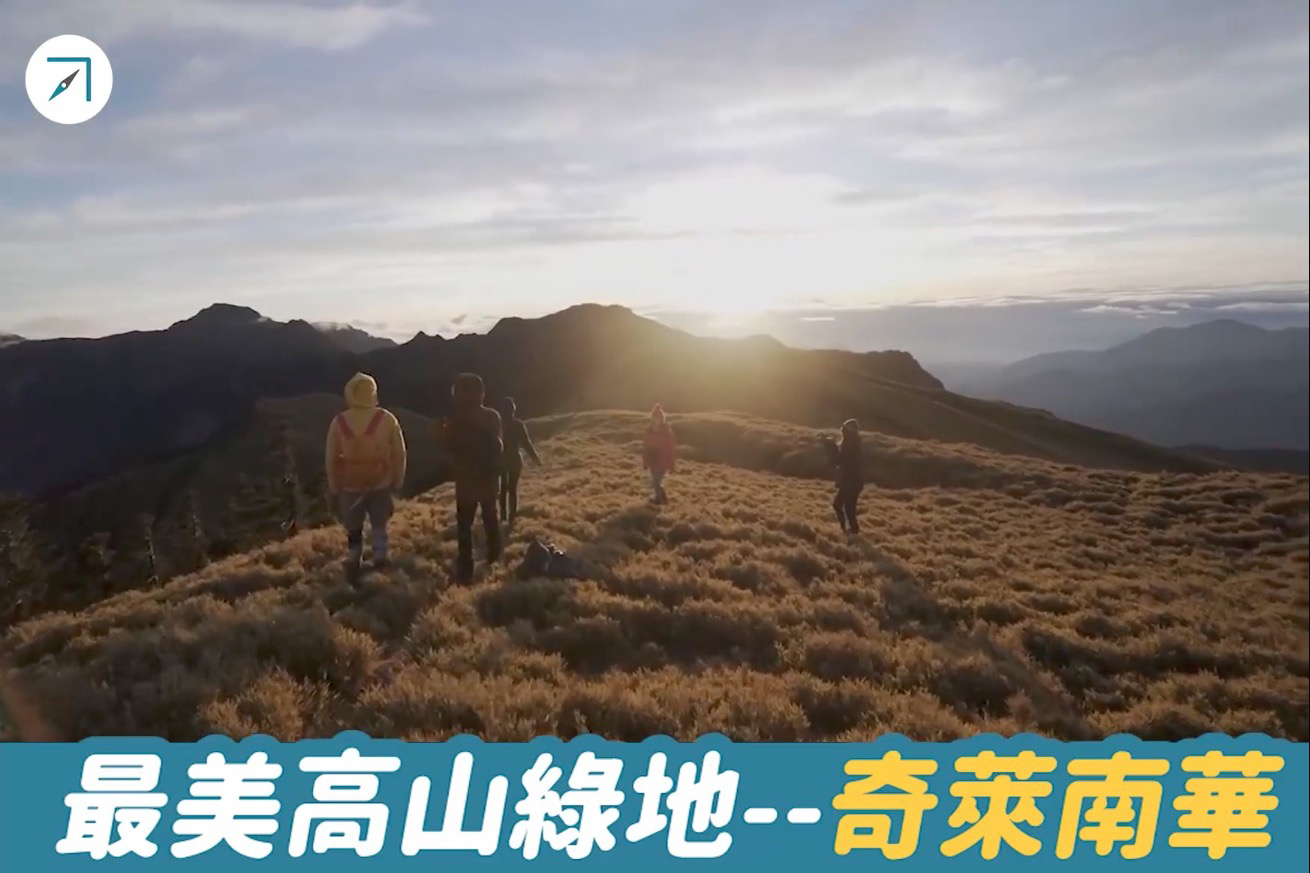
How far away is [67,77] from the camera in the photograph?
5.23 metres

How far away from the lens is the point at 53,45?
206 inches

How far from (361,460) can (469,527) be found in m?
1.79

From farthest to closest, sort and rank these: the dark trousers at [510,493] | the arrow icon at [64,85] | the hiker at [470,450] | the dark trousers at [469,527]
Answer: the dark trousers at [510,493] → the hiker at [470,450] → the dark trousers at [469,527] → the arrow icon at [64,85]

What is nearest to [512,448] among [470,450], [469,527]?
[470,450]

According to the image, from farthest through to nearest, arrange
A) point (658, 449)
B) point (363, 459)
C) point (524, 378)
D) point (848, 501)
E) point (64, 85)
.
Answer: point (658, 449) → point (848, 501) → point (524, 378) → point (363, 459) → point (64, 85)

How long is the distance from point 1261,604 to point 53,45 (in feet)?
41.8

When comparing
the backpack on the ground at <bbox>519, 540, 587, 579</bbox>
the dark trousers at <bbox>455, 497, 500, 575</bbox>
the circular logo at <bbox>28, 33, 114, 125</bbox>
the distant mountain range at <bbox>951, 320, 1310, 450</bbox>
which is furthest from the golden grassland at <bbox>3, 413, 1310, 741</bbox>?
the circular logo at <bbox>28, 33, 114, 125</bbox>

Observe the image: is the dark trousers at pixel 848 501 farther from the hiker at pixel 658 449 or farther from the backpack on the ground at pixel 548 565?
the backpack on the ground at pixel 548 565

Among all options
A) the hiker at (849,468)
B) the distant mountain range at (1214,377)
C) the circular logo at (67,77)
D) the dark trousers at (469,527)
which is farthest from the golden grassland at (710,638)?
the circular logo at (67,77)

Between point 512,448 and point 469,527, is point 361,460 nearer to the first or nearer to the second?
point 469,527

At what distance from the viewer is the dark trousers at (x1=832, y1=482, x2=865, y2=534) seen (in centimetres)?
1468

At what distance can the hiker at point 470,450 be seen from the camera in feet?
29.0

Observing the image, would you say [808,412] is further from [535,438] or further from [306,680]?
[306,680]

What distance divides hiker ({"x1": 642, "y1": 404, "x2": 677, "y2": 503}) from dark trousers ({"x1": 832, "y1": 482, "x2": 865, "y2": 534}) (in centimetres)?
343
